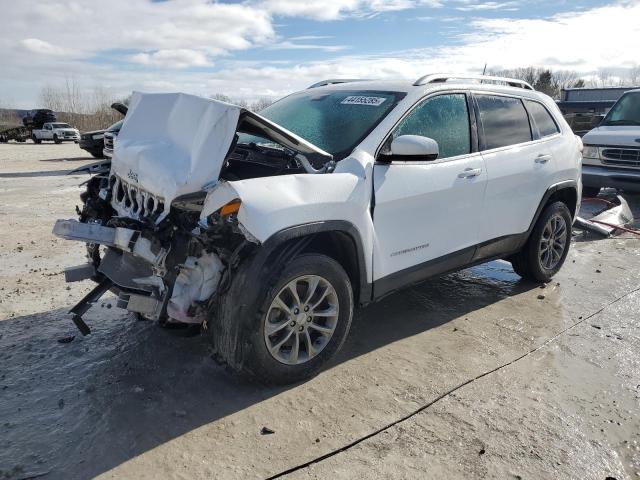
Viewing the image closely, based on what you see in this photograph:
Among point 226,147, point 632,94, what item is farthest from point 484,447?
point 632,94

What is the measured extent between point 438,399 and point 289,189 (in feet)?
5.18

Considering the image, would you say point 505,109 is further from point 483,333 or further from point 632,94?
point 632,94

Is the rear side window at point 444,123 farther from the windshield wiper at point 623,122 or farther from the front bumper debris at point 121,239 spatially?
the windshield wiper at point 623,122

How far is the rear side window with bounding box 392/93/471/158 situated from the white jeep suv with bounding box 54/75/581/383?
0.01 m

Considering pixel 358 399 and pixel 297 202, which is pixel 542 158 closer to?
pixel 297 202

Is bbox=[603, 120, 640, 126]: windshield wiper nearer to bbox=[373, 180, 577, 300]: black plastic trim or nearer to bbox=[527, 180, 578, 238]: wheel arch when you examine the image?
bbox=[527, 180, 578, 238]: wheel arch

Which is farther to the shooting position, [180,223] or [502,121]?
[502,121]

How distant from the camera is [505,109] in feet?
15.6

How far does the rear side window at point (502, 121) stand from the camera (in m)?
4.47

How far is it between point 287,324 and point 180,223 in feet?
2.94

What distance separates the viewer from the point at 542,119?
5.17 metres

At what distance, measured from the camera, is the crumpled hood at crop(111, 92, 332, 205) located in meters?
3.09

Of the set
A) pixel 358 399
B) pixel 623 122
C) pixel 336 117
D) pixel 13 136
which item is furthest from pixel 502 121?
pixel 13 136

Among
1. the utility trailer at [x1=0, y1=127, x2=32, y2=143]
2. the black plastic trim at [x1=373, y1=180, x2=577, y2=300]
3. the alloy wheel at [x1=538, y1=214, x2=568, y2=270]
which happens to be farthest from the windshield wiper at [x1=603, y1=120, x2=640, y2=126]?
the utility trailer at [x1=0, y1=127, x2=32, y2=143]
